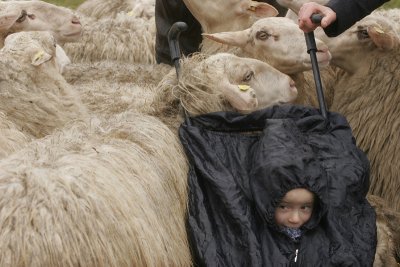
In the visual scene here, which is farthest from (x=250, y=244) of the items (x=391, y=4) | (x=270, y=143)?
(x=391, y=4)

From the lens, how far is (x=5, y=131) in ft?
13.0

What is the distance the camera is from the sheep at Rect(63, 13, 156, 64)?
674 cm

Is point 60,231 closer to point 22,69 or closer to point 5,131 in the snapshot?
point 5,131

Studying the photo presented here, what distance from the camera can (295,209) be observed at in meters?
3.29

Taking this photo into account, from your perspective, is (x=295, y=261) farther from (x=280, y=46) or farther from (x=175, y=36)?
(x=280, y=46)

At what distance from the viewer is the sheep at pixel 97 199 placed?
280cm

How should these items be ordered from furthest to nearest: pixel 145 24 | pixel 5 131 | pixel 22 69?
1. pixel 145 24
2. pixel 22 69
3. pixel 5 131

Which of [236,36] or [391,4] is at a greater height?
[236,36]

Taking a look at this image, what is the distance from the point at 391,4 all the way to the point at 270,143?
7.52 meters

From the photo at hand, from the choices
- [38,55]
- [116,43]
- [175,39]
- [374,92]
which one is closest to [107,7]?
[116,43]

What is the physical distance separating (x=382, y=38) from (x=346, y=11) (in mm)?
841

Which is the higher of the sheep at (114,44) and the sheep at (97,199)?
the sheep at (97,199)

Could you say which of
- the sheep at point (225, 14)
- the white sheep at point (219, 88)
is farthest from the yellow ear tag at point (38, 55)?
the sheep at point (225, 14)

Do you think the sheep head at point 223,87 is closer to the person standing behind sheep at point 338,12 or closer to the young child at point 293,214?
the person standing behind sheep at point 338,12
